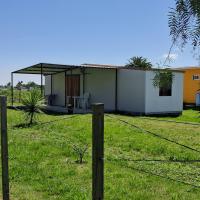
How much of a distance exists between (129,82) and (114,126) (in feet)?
25.6

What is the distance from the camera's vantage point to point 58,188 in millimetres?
4992

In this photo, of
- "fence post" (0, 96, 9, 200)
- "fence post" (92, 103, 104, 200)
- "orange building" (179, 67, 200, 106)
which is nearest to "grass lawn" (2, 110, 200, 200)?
"fence post" (0, 96, 9, 200)

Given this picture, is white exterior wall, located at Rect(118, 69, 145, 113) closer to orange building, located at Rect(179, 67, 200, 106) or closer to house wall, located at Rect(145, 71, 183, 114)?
house wall, located at Rect(145, 71, 183, 114)

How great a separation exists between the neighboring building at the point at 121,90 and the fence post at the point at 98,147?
15234 millimetres

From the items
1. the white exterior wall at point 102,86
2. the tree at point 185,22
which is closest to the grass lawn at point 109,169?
the tree at point 185,22

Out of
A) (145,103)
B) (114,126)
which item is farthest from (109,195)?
(145,103)

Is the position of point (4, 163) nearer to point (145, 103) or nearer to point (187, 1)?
point (187, 1)

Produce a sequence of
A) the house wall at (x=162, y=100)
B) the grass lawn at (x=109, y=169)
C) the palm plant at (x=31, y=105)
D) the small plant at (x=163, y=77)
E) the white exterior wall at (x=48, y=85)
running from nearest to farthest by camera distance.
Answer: the small plant at (x=163, y=77), the grass lawn at (x=109, y=169), the palm plant at (x=31, y=105), the house wall at (x=162, y=100), the white exterior wall at (x=48, y=85)

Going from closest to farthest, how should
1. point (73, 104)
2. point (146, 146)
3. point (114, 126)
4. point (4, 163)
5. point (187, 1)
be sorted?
point (187, 1), point (4, 163), point (146, 146), point (114, 126), point (73, 104)

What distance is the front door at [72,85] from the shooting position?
2294cm

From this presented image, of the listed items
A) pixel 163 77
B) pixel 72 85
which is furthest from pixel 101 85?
pixel 163 77

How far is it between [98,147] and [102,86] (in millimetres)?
18347

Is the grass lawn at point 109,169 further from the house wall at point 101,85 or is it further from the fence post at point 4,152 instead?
the house wall at point 101,85

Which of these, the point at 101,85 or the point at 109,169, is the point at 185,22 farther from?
the point at 101,85
